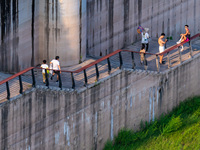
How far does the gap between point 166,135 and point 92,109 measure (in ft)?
11.5

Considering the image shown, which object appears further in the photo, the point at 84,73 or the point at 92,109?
the point at 92,109

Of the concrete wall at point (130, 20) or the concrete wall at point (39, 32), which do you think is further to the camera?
the concrete wall at point (130, 20)

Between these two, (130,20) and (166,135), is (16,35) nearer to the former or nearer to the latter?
A: (130,20)

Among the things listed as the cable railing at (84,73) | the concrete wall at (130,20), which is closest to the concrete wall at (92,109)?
the cable railing at (84,73)

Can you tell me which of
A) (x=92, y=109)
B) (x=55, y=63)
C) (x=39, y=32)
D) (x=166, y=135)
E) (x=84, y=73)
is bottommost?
(x=166, y=135)

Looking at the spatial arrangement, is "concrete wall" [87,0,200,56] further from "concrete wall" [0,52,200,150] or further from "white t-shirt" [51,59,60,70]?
"white t-shirt" [51,59,60,70]

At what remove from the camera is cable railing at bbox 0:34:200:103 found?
1070 inches

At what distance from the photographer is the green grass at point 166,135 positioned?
30094 millimetres

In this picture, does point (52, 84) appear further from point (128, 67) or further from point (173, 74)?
point (173, 74)

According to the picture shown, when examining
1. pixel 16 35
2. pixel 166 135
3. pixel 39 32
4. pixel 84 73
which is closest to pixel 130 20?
pixel 39 32

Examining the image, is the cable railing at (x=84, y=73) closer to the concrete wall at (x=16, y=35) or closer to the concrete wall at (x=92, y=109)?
the concrete wall at (x=92, y=109)

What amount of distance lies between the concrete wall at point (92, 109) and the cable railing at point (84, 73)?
29 cm

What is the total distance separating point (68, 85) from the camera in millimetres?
28625

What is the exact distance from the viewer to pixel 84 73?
1122 inches
